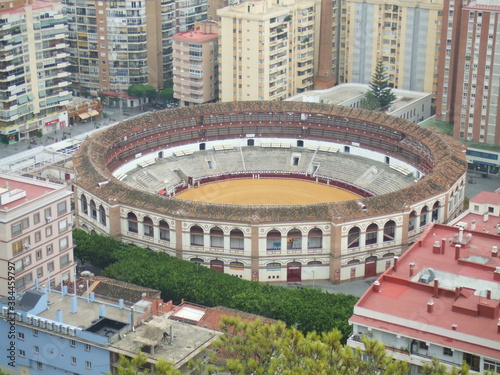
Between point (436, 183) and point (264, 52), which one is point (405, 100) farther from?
point (436, 183)

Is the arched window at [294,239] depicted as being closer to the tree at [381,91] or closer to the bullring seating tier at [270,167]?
the bullring seating tier at [270,167]

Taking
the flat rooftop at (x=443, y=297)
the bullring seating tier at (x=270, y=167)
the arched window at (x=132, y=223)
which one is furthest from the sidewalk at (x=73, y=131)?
the flat rooftop at (x=443, y=297)

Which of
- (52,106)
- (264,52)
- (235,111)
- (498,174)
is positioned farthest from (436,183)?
(52,106)

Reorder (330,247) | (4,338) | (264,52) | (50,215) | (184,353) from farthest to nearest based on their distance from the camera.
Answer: (264,52)
(330,247)
(50,215)
(4,338)
(184,353)

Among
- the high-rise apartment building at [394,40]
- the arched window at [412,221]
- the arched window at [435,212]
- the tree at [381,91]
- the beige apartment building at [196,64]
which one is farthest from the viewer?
the beige apartment building at [196,64]

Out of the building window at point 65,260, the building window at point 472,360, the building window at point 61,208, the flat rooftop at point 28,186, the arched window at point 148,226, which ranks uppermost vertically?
the flat rooftop at point 28,186

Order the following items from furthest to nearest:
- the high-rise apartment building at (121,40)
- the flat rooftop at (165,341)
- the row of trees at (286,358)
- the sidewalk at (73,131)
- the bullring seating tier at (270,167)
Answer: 1. the high-rise apartment building at (121,40)
2. the sidewalk at (73,131)
3. the bullring seating tier at (270,167)
4. the flat rooftop at (165,341)
5. the row of trees at (286,358)

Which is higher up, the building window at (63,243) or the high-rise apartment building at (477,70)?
the high-rise apartment building at (477,70)
